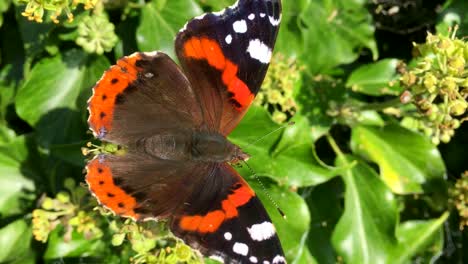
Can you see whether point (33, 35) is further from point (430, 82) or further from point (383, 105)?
point (430, 82)

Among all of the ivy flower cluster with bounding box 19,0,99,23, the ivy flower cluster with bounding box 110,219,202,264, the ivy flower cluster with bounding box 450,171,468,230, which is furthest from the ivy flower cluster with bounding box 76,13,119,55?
the ivy flower cluster with bounding box 450,171,468,230

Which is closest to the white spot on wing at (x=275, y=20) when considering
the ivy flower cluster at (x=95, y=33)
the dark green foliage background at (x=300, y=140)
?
the dark green foliage background at (x=300, y=140)

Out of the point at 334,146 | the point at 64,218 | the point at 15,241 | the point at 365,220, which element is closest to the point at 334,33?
the point at 334,146

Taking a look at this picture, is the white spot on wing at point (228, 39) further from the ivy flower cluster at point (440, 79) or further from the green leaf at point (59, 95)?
the green leaf at point (59, 95)

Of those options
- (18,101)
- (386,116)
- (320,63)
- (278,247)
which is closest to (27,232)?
(18,101)

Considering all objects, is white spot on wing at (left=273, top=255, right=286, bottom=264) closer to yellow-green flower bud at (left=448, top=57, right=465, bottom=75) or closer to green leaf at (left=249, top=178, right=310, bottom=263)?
green leaf at (left=249, top=178, right=310, bottom=263)

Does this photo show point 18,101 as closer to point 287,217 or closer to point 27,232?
point 27,232
